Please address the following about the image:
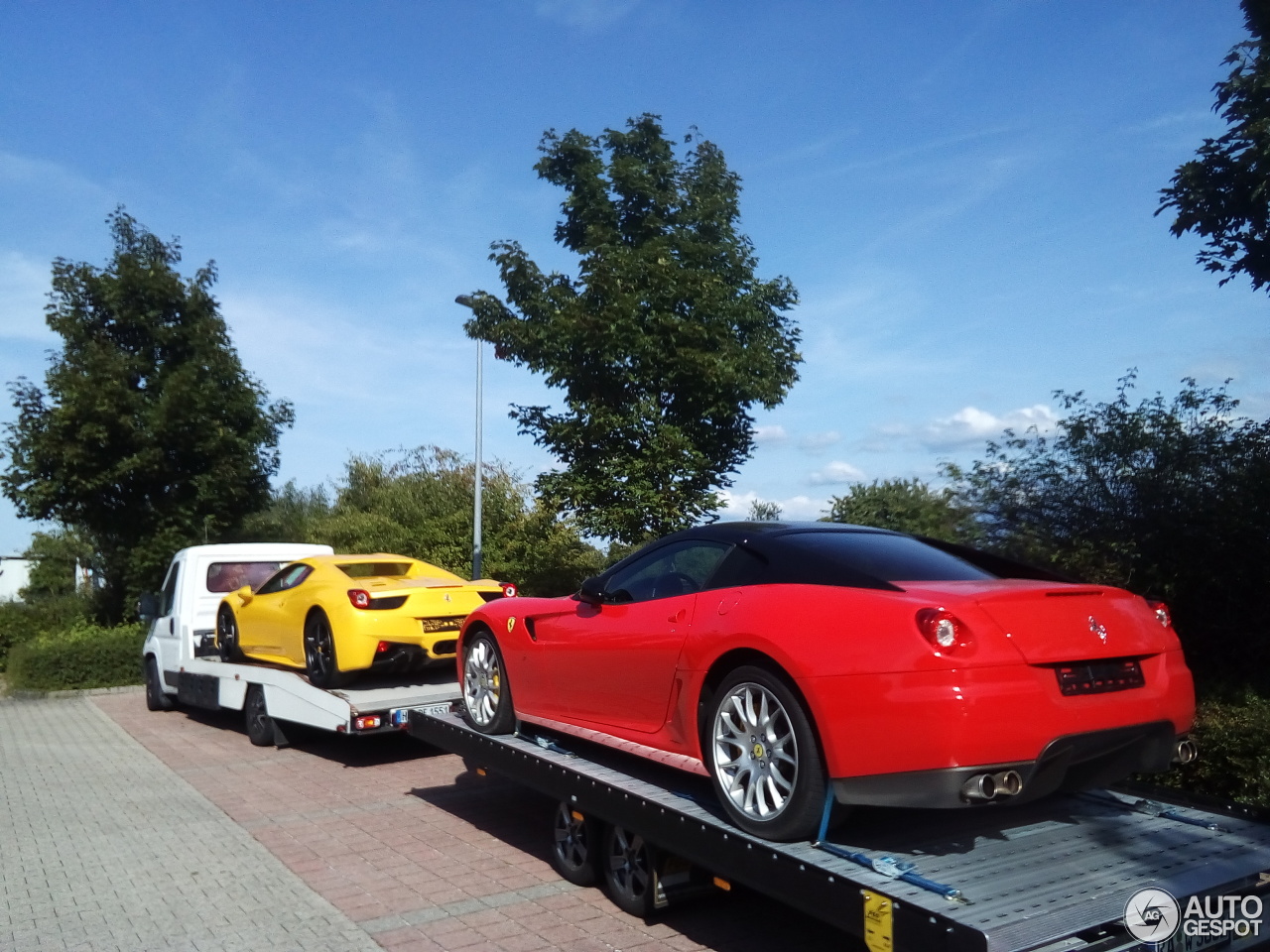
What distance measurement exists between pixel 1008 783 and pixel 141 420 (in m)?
Answer: 17.7

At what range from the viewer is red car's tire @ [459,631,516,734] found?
6.50 meters

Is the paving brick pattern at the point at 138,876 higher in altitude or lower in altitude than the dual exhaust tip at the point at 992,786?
lower

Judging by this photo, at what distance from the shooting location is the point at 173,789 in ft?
28.7

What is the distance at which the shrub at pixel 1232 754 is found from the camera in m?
5.62

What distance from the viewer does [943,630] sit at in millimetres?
3818

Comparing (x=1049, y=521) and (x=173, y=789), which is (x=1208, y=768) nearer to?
(x=1049, y=521)

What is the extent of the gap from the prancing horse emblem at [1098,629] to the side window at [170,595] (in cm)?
1109

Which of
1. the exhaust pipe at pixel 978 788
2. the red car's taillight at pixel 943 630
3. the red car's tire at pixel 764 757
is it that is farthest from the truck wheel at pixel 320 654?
the exhaust pipe at pixel 978 788

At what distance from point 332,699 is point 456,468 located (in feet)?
62.6

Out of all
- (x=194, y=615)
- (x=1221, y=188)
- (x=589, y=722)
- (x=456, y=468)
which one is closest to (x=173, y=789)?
(x=194, y=615)

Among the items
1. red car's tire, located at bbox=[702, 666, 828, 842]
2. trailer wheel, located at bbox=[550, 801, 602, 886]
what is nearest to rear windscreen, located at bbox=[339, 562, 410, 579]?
trailer wheel, located at bbox=[550, 801, 602, 886]

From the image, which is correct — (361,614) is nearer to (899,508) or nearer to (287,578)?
(287,578)

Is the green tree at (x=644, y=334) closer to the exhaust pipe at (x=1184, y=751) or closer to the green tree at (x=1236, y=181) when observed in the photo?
the green tree at (x=1236, y=181)

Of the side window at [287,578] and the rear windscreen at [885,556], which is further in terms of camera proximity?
the side window at [287,578]
